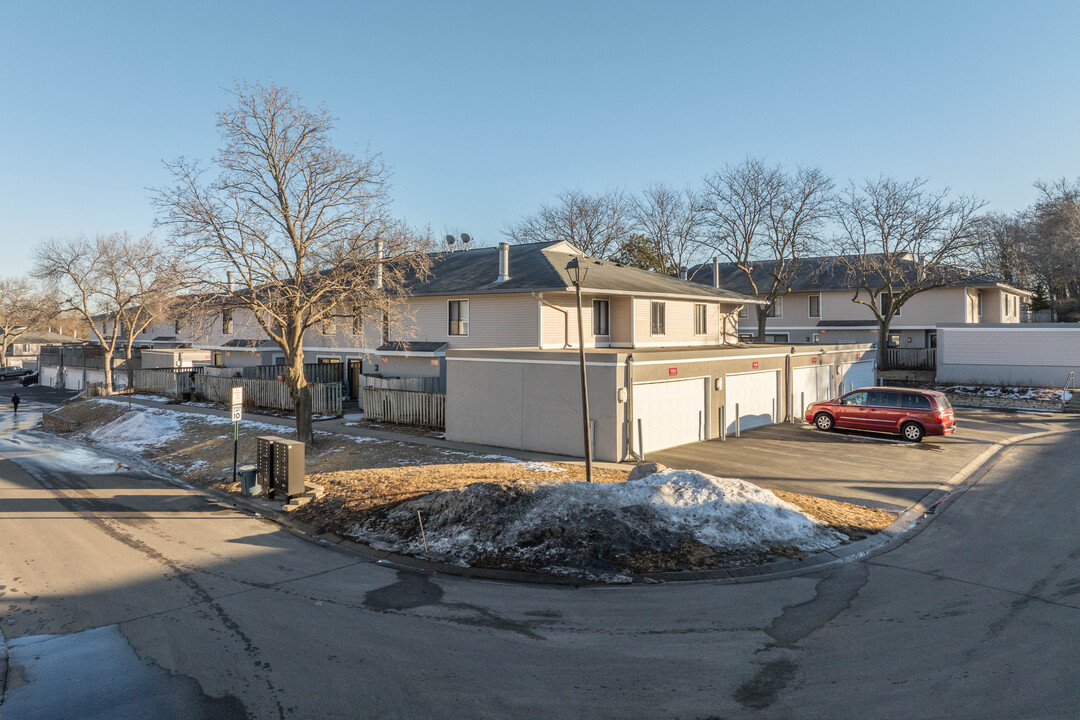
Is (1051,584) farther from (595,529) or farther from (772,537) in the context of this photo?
(595,529)

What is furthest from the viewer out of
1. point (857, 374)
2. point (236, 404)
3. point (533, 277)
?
point (857, 374)

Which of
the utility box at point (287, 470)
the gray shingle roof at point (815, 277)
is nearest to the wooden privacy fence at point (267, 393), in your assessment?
the utility box at point (287, 470)

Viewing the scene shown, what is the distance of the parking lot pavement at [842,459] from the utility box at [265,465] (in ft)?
32.6

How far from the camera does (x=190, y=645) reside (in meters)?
7.27

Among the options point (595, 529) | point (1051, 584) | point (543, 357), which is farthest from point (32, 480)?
point (1051, 584)

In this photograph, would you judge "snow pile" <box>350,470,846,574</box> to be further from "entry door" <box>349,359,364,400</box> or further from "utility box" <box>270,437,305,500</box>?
"entry door" <box>349,359,364,400</box>

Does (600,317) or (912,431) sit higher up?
(600,317)

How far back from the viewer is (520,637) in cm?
752

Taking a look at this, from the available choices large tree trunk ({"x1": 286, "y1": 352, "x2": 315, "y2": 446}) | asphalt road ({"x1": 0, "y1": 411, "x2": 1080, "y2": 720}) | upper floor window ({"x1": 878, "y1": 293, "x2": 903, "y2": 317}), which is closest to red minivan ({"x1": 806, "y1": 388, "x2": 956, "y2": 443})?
asphalt road ({"x1": 0, "y1": 411, "x2": 1080, "y2": 720})

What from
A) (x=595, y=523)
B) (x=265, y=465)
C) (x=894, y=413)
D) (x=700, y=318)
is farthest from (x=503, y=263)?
(x=595, y=523)

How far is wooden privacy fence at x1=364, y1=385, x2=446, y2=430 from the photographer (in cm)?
2300

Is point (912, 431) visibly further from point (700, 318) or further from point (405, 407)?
point (405, 407)

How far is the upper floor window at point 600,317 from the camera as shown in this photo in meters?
27.7

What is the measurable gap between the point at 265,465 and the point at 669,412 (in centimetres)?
1122
